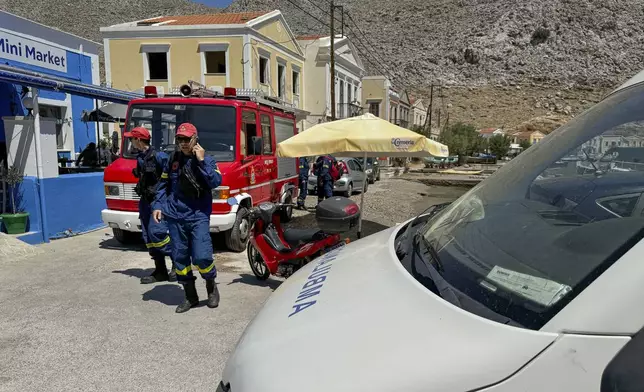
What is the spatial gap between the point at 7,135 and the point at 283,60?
74.2 feet

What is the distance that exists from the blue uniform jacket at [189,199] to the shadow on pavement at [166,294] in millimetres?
1190

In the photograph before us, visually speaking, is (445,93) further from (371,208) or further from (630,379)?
(630,379)

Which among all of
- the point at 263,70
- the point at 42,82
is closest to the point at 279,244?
the point at 42,82

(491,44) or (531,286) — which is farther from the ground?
(491,44)

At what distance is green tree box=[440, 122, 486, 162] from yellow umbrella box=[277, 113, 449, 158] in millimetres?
41482

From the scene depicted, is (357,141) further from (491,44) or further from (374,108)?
(491,44)

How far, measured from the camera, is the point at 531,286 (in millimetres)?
1328

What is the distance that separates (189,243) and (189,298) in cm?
68

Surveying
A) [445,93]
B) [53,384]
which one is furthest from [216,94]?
[445,93]

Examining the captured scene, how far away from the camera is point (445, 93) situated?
3514 inches

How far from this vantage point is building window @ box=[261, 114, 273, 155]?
8.44m

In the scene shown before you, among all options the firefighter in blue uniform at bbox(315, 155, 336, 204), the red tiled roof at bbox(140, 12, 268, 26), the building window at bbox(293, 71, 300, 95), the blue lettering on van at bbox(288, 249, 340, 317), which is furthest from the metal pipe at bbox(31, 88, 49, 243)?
the building window at bbox(293, 71, 300, 95)

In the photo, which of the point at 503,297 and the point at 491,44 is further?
the point at 491,44

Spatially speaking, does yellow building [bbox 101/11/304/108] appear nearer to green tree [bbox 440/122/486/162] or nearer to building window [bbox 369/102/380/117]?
building window [bbox 369/102/380/117]
